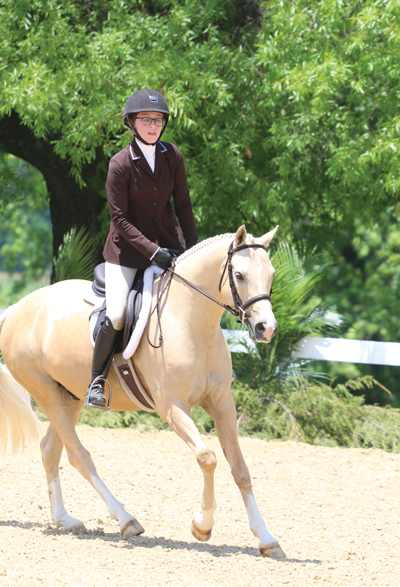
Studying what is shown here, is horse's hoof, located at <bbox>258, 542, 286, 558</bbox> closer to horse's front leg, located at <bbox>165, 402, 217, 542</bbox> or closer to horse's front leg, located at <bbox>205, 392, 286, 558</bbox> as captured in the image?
A: horse's front leg, located at <bbox>205, 392, 286, 558</bbox>

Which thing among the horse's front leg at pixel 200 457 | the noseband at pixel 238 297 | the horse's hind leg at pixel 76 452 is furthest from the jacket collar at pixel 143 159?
the horse's hind leg at pixel 76 452

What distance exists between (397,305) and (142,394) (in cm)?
1367

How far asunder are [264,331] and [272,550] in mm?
1446

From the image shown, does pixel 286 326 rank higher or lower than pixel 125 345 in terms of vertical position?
lower

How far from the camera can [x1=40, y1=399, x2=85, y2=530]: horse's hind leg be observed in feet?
17.1

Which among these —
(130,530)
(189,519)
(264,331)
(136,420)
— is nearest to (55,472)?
(130,530)

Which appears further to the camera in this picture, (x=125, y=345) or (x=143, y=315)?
(x=125, y=345)

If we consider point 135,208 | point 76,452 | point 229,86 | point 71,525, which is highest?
point 229,86

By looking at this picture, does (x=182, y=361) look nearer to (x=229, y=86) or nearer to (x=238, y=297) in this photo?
(x=238, y=297)

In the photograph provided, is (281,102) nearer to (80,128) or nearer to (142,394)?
(80,128)

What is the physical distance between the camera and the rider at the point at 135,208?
15.6ft

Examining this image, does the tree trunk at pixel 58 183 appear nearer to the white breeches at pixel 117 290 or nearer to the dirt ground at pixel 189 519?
the dirt ground at pixel 189 519

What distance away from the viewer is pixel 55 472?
5.44 m

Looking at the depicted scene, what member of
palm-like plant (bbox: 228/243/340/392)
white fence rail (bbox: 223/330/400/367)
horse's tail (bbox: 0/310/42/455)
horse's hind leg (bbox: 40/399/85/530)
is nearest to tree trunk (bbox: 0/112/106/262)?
white fence rail (bbox: 223/330/400/367)
